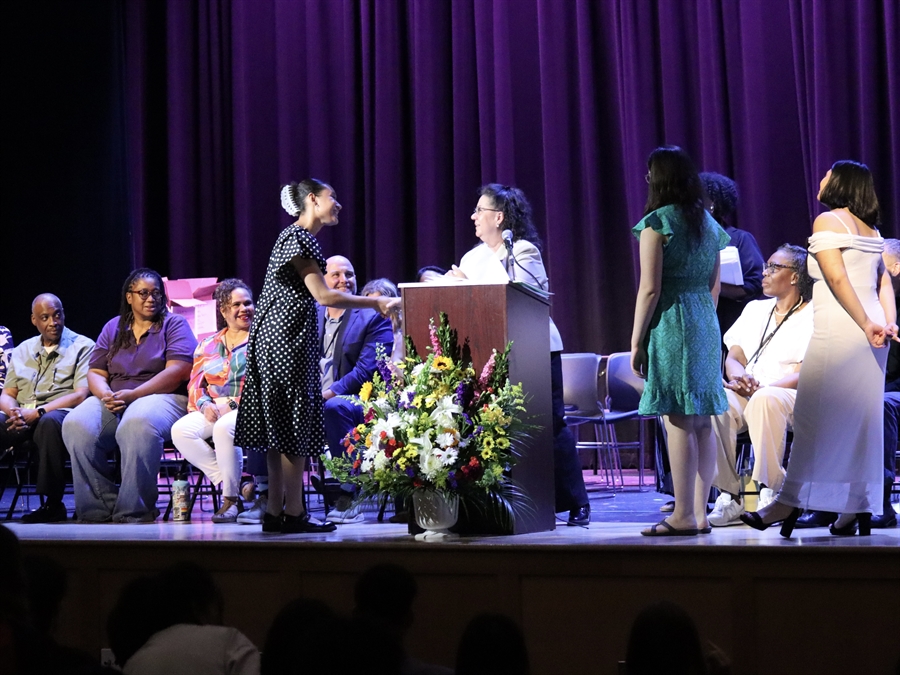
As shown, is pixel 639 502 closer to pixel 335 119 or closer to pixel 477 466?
pixel 477 466

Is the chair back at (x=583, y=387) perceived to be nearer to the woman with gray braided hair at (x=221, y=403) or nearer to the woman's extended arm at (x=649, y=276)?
the woman with gray braided hair at (x=221, y=403)

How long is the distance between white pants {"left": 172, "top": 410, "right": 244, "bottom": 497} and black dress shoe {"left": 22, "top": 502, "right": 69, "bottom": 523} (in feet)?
2.14

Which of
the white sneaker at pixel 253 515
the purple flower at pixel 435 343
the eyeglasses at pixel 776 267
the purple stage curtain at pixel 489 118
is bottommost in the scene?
the white sneaker at pixel 253 515

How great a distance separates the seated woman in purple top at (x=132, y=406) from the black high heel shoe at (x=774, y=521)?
2741 millimetres

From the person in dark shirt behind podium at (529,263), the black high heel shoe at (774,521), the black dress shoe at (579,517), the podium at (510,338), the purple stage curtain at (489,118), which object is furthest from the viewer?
the purple stage curtain at (489,118)

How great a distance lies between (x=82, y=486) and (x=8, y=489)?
9.16 feet

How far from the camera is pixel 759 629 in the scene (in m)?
3.27

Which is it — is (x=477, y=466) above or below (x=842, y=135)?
below

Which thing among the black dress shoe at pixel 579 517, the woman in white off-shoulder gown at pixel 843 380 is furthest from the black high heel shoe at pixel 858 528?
the black dress shoe at pixel 579 517

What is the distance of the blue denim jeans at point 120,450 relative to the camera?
17.1 ft

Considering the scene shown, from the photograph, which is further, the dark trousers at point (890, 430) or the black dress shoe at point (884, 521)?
the dark trousers at point (890, 430)

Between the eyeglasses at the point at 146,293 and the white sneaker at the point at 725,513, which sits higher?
the eyeglasses at the point at 146,293

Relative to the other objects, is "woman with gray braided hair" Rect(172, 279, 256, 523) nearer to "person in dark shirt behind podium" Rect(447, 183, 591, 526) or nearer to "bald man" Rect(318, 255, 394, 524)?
"bald man" Rect(318, 255, 394, 524)

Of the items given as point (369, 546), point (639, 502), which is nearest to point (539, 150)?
point (639, 502)
